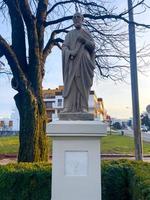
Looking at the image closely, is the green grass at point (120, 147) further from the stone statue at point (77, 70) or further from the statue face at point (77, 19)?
the statue face at point (77, 19)

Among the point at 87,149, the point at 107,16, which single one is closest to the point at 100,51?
the point at 107,16

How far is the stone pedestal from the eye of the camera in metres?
6.04

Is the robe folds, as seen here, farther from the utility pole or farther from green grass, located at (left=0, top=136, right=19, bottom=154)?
green grass, located at (left=0, top=136, right=19, bottom=154)

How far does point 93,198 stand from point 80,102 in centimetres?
168

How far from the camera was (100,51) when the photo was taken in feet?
48.7

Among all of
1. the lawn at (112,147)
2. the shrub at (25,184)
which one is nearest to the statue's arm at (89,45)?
the shrub at (25,184)

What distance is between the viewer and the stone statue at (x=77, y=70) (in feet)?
21.4

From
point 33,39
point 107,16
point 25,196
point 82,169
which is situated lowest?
point 25,196

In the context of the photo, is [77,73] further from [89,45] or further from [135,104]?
[135,104]

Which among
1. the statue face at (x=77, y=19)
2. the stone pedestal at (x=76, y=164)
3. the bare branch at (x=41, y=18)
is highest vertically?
the bare branch at (x=41, y=18)

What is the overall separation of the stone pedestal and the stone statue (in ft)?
1.84

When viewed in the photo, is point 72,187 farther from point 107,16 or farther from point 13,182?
point 107,16

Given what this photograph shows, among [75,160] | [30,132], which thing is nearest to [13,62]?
[30,132]

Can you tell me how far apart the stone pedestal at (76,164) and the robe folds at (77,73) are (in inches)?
22.1
